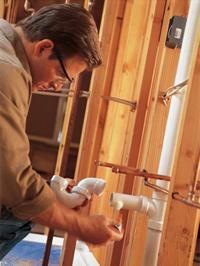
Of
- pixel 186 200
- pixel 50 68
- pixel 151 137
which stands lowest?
pixel 186 200

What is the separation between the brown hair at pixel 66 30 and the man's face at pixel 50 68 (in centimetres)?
2

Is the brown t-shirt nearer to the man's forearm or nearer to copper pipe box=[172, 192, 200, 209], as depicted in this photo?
the man's forearm

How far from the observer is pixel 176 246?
1.07m

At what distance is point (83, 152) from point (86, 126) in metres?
0.12

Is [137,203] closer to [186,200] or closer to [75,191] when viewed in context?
[75,191]

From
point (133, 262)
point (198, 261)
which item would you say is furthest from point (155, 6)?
point (198, 261)

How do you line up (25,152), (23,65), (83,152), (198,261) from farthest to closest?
1. (198,261)
2. (83,152)
3. (23,65)
4. (25,152)

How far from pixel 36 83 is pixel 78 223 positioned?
0.42m

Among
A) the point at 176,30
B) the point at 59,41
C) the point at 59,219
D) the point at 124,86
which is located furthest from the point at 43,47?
the point at 124,86

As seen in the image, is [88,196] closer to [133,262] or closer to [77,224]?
[77,224]

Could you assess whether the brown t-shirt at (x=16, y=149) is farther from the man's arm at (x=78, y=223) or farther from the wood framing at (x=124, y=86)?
the wood framing at (x=124, y=86)

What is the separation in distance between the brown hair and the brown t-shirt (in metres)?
0.13

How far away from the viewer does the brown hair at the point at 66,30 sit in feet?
3.64

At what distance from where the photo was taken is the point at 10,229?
4.16 feet
